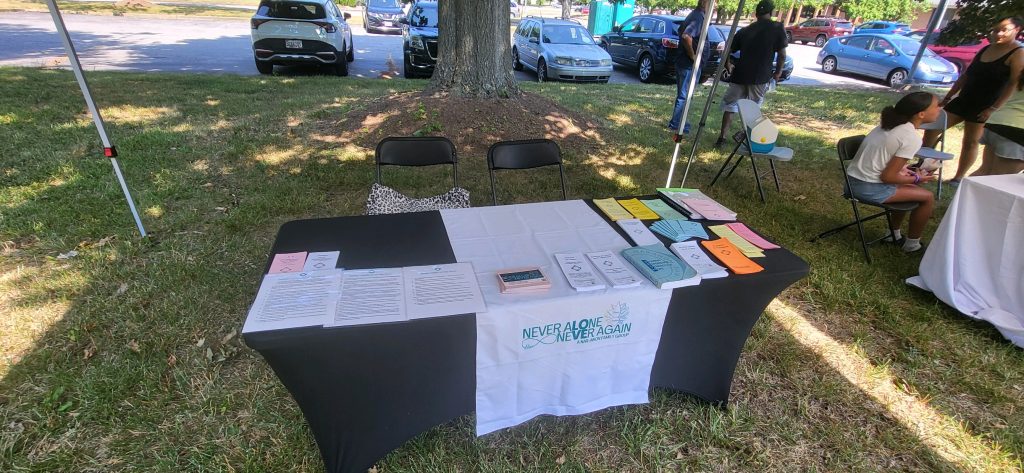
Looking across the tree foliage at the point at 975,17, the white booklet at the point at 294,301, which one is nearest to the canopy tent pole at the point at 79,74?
the white booklet at the point at 294,301

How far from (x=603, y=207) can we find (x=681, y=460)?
1.23 m

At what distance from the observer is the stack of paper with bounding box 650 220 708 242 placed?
2137 mm

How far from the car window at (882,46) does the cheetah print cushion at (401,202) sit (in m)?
15.0

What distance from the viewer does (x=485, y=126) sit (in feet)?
18.5

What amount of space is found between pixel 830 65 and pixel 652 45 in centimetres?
748

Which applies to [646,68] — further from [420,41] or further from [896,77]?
[896,77]

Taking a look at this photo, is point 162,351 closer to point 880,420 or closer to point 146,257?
point 146,257

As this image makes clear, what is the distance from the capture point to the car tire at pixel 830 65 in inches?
569

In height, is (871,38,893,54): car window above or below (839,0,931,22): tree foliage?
below

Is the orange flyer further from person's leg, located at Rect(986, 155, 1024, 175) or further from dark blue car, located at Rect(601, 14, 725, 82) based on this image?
dark blue car, located at Rect(601, 14, 725, 82)

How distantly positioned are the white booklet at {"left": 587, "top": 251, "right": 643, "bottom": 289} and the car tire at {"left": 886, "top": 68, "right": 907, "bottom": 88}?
14.6 m

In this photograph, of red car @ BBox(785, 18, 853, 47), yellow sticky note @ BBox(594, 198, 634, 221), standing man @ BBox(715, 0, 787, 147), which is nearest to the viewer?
yellow sticky note @ BBox(594, 198, 634, 221)

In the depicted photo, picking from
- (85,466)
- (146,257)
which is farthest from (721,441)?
(146,257)

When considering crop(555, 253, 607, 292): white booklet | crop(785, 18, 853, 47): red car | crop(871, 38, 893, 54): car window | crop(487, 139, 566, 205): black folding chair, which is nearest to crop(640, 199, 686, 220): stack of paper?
crop(555, 253, 607, 292): white booklet
